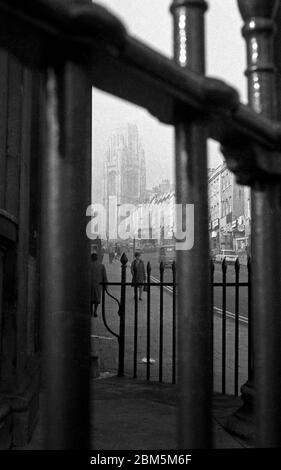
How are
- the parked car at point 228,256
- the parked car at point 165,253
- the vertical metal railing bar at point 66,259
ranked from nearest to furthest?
the vertical metal railing bar at point 66,259 < the parked car at point 165,253 < the parked car at point 228,256

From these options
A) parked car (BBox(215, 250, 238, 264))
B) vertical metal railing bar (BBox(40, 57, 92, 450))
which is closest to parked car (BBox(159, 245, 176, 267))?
vertical metal railing bar (BBox(40, 57, 92, 450))

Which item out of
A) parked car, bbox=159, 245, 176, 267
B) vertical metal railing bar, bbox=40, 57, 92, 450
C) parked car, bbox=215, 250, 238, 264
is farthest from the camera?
parked car, bbox=215, 250, 238, 264

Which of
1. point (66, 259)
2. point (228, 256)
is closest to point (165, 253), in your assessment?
point (228, 256)


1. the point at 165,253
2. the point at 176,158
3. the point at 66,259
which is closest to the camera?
the point at 66,259

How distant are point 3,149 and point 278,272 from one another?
269 cm

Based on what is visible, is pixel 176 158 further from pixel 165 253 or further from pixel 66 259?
pixel 165 253

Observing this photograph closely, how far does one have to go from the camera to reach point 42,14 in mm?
504

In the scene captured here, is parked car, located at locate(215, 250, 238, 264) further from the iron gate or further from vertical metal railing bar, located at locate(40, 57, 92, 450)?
vertical metal railing bar, located at locate(40, 57, 92, 450)

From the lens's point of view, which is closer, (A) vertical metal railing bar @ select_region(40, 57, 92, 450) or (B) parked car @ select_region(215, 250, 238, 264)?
(A) vertical metal railing bar @ select_region(40, 57, 92, 450)

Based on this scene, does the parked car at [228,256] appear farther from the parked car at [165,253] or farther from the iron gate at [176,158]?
the iron gate at [176,158]

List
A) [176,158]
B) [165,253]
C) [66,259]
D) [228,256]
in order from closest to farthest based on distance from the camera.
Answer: [66,259] < [176,158] < [165,253] < [228,256]

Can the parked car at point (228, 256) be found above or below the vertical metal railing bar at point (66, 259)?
above

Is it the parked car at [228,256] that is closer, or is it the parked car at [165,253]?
the parked car at [165,253]

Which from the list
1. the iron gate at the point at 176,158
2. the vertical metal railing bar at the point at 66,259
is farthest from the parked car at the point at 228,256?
the vertical metal railing bar at the point at 66,259
